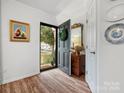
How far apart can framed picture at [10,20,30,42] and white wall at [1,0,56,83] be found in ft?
0.35

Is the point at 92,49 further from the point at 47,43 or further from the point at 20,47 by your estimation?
the point at 47,43

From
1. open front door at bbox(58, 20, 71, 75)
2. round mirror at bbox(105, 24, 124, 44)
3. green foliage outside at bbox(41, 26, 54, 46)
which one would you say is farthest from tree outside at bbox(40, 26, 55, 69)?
round mirror at bbox(105, 24, 124, 44)

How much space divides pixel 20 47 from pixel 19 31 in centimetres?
49

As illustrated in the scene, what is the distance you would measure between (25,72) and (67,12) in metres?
2.75

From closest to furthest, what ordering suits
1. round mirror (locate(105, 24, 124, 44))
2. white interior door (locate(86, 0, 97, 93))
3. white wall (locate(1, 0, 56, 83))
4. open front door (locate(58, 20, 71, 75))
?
round mirror (locate(105, 24, 124, 44)) → white interior door (locate(86, 0, 97, 93)) → white wall (locate(1, 0, 56, 83)) → open front door (locate(58, 20, 71, 75))

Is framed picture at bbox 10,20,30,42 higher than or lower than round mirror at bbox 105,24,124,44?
higher

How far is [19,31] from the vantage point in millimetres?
2877

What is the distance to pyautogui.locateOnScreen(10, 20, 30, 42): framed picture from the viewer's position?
270 cm

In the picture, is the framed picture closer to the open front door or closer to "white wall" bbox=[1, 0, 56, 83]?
"white wall" bbox=[1, 0, 56, 83]

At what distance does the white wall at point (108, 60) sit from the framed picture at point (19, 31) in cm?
227

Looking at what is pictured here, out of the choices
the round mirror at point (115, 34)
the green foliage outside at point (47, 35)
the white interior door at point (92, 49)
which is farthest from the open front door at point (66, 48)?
the round mirror at point (115, 34)

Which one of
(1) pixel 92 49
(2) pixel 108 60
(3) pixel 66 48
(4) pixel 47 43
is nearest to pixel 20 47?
(4) pixel 47 43

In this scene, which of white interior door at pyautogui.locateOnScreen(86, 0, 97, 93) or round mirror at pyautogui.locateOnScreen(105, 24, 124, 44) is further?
white interior door at pyautogui.locateOnScreen(86, 0, 97, 93)

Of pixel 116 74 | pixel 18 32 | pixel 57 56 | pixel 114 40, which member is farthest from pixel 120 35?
pixel 57 56
